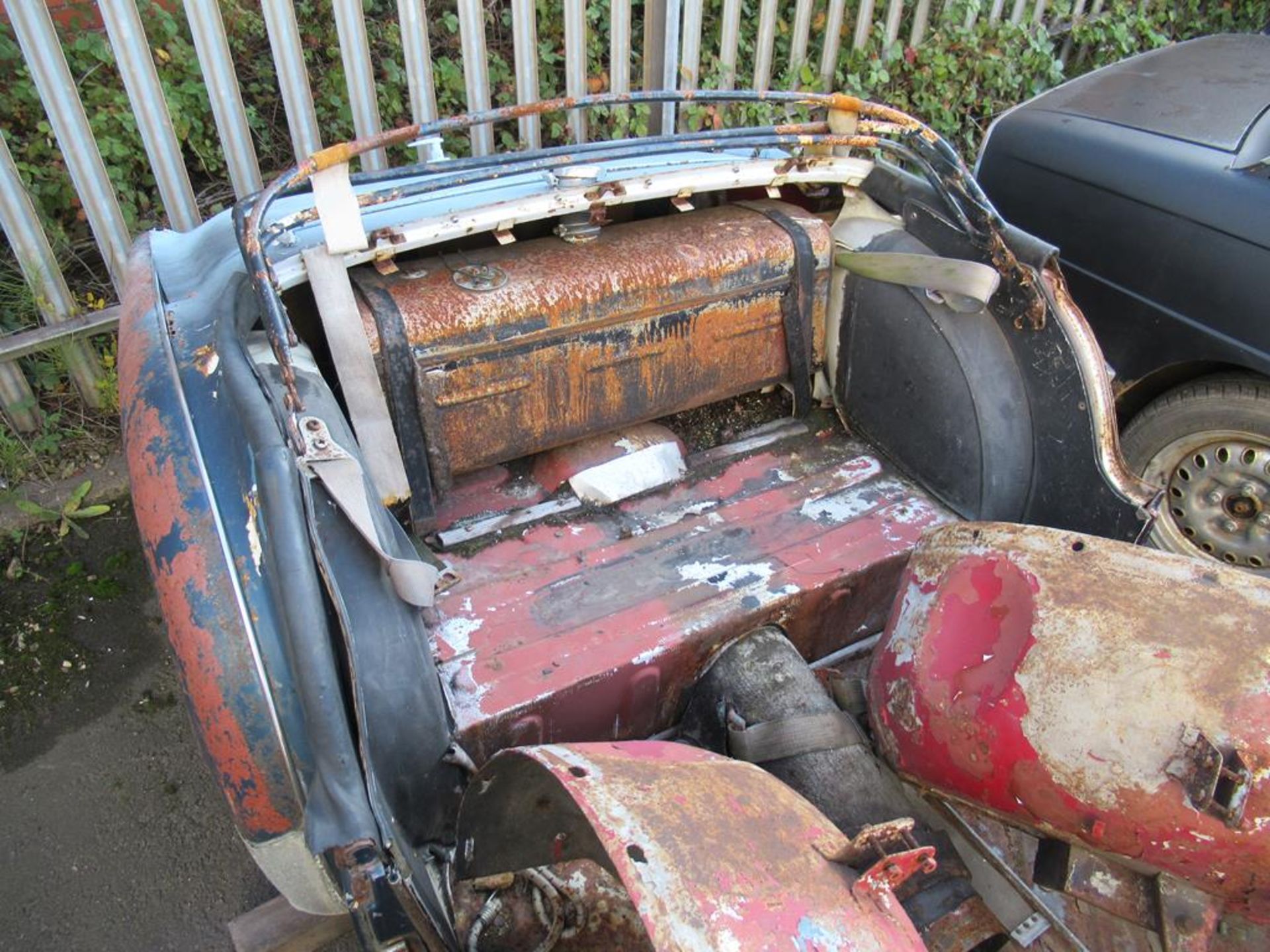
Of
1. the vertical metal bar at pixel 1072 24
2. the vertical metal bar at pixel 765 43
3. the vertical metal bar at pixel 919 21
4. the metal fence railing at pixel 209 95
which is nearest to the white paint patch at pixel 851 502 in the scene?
the metal fence railing at pixel 209 95

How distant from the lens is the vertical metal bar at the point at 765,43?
400cm

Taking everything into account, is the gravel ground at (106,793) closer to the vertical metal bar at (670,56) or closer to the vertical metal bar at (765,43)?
the vertical metal bar at (670,56)

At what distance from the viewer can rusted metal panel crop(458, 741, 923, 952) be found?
1.04 m

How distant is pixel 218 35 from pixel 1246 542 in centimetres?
359

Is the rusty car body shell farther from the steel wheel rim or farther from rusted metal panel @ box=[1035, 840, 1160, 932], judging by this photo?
the steel wheel rim

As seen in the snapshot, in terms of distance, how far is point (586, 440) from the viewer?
7.63 feet

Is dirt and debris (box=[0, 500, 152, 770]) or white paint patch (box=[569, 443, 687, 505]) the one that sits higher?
white paint patch (box=[569, 443, 687, 505])

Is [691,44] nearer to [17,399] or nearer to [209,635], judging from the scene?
[17,399]

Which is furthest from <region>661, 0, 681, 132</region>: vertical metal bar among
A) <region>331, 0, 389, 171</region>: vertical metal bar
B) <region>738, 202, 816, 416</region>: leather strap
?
<region>738, 202, 816, 416</region>: leather strap

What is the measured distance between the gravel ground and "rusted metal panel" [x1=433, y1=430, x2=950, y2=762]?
0.86m

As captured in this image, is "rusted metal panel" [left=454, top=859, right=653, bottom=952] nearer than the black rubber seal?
Yes

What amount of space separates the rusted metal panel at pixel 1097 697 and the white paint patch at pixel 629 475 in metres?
0.83

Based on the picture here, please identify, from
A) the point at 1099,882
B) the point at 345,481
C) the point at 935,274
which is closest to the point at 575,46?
the point at 935,274

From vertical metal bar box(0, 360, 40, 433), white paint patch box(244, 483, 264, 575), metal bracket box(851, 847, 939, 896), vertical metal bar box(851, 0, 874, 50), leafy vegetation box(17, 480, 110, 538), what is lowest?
leafy vegetation box(17, 480, 110, 538)
